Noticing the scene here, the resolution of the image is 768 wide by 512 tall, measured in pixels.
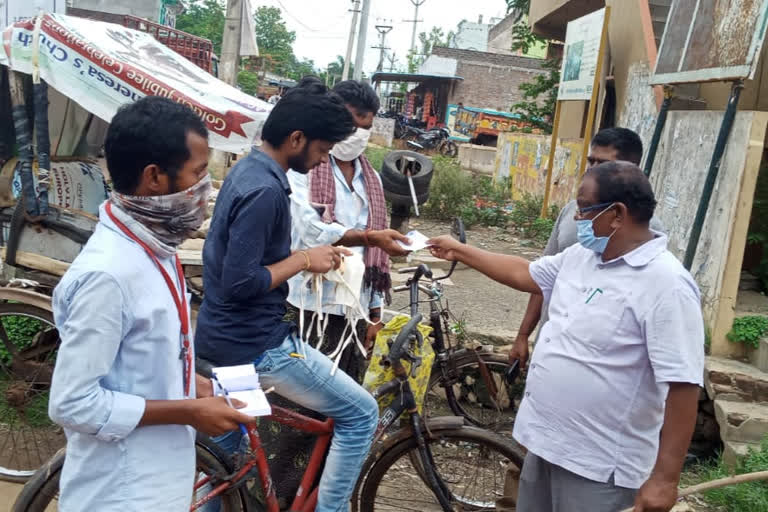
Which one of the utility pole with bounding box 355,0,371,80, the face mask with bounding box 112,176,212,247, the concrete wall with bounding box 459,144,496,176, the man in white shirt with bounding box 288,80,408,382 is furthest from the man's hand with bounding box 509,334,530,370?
the concrete wall with bounding box 459,144,496,176

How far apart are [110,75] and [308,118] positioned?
235 cm

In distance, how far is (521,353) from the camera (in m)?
3.79

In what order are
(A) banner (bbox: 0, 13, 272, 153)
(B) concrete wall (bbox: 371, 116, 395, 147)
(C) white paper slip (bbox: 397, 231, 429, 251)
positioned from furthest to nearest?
(B) concrete wall (bbox: 371, 116, 395, 147)
(A) banner (bbox: 0, 13, 272, 153)
(C) white paper slip (bbox: 397, 231, 429, 251)

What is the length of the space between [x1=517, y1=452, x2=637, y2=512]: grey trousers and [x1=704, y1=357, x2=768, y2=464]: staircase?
8.11ft

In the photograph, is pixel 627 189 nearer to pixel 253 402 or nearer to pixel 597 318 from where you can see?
pixel 597 318

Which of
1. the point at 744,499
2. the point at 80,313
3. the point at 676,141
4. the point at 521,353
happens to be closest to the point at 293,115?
the point at 80,313

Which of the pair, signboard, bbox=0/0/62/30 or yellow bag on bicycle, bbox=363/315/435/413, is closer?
yellow bag on bicycle, bbox=363/315/435/413

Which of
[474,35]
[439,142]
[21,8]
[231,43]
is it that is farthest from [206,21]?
[21,8]

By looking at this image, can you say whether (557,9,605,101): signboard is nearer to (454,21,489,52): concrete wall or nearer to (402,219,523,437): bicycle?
(402,219,523,437): bicycle

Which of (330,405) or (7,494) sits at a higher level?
(330,405)

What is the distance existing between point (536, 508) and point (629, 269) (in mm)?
951

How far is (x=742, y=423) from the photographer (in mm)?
4617

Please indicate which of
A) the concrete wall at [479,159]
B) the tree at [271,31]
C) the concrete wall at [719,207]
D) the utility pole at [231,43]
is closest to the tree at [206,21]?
the tree at [271,31]

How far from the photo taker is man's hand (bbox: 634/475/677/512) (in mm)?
2172
